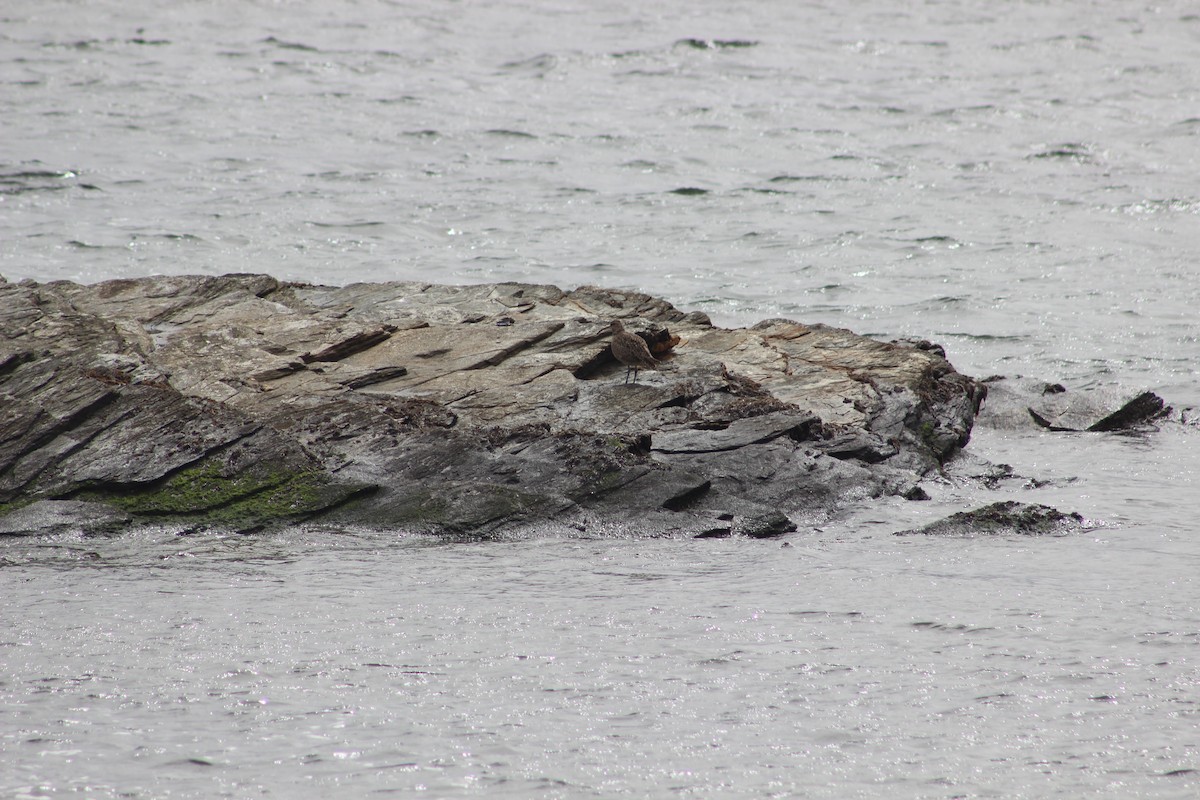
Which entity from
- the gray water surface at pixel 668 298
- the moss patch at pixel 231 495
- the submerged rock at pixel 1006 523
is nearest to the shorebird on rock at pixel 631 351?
the gray water surface at pixel 668 298

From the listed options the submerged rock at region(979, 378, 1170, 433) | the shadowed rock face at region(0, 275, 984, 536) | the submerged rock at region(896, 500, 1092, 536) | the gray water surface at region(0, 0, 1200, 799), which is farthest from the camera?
the submerged rock at region(979, 378, 1170, 433)

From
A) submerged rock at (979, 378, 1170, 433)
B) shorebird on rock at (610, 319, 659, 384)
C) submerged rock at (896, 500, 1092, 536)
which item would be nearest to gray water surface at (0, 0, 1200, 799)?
submerged rock at (896, 500, 1092, 536)

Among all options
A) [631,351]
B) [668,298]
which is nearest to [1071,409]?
[631,351]

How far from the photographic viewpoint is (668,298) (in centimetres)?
1917

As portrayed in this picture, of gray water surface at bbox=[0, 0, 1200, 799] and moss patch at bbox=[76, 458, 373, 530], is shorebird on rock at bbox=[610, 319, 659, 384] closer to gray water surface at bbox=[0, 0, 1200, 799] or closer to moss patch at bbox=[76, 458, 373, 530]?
gray water surface at bbox=[0, 0, 1200, 799]

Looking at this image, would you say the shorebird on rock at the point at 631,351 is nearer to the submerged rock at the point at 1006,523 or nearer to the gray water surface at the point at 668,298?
the gray water surface at the point at 668,298

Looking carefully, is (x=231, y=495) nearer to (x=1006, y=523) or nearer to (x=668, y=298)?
(x=1006, y=523)

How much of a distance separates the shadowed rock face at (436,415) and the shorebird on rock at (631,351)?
0.41 ft

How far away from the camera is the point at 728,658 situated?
7.10 metres

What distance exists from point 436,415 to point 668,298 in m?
9.06

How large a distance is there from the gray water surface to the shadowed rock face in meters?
0.48

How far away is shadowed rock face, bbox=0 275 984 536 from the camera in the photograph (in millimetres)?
9602

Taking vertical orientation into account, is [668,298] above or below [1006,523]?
below

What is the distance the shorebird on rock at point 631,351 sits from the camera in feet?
36.9
